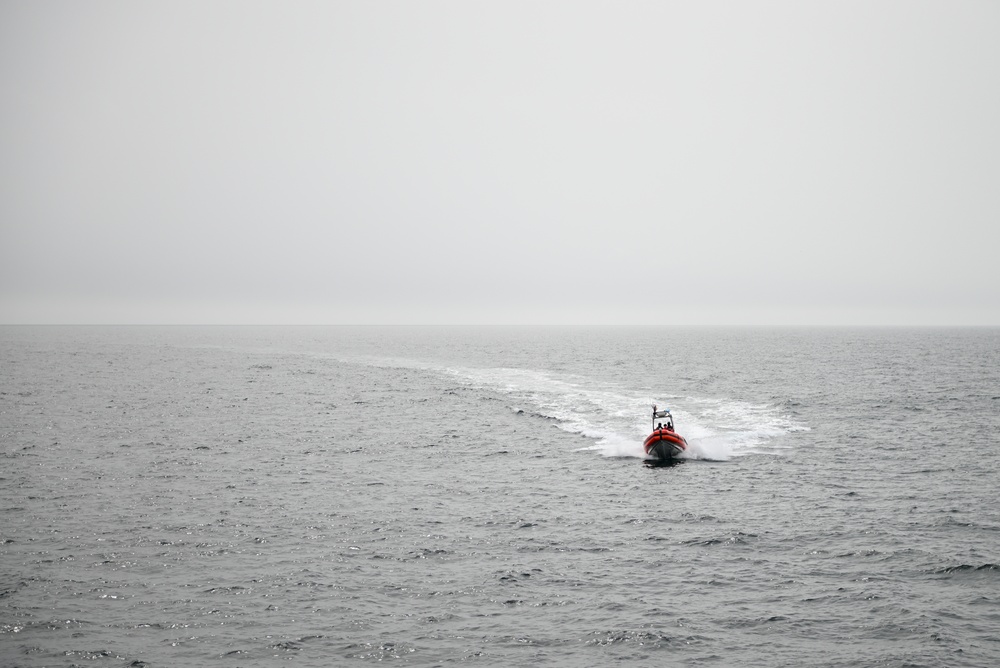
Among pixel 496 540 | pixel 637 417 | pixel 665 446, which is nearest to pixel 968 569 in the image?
pixel 496 540

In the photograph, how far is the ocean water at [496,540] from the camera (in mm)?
20062

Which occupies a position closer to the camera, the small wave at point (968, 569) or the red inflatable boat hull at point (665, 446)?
the small wave at point (968, 569)

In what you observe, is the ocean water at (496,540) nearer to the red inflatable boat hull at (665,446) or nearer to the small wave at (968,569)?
the small wave at (968,569)

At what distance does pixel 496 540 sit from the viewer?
1155 inches

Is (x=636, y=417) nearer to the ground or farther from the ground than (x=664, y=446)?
nearer to the ground

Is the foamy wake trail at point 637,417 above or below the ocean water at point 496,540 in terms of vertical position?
above

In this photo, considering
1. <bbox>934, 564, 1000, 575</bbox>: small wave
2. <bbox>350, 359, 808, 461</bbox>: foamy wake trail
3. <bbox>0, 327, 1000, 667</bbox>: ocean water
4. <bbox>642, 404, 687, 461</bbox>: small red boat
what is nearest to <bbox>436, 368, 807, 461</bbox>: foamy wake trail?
<bbox>350, 359, 808, 461</bbox>: foamy wake trail

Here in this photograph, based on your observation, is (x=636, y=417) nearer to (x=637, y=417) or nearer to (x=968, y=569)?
(x=637, y=417)

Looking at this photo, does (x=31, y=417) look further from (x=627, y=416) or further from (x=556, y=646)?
(x=556, y=646)

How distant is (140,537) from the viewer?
28828 millimetres

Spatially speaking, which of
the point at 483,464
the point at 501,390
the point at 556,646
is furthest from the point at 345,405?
the point at 556,646

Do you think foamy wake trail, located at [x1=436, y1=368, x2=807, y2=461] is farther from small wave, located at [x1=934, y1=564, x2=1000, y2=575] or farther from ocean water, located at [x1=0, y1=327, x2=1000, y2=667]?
small wave, located at [x1=934, y1=564, x2=1000, y2=575]

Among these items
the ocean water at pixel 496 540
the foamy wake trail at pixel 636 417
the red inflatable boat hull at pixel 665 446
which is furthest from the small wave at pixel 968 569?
the foamy wake trail at pixel 636 417

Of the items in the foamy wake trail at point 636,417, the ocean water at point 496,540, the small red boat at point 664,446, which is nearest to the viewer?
the ocean water at point 496,540
